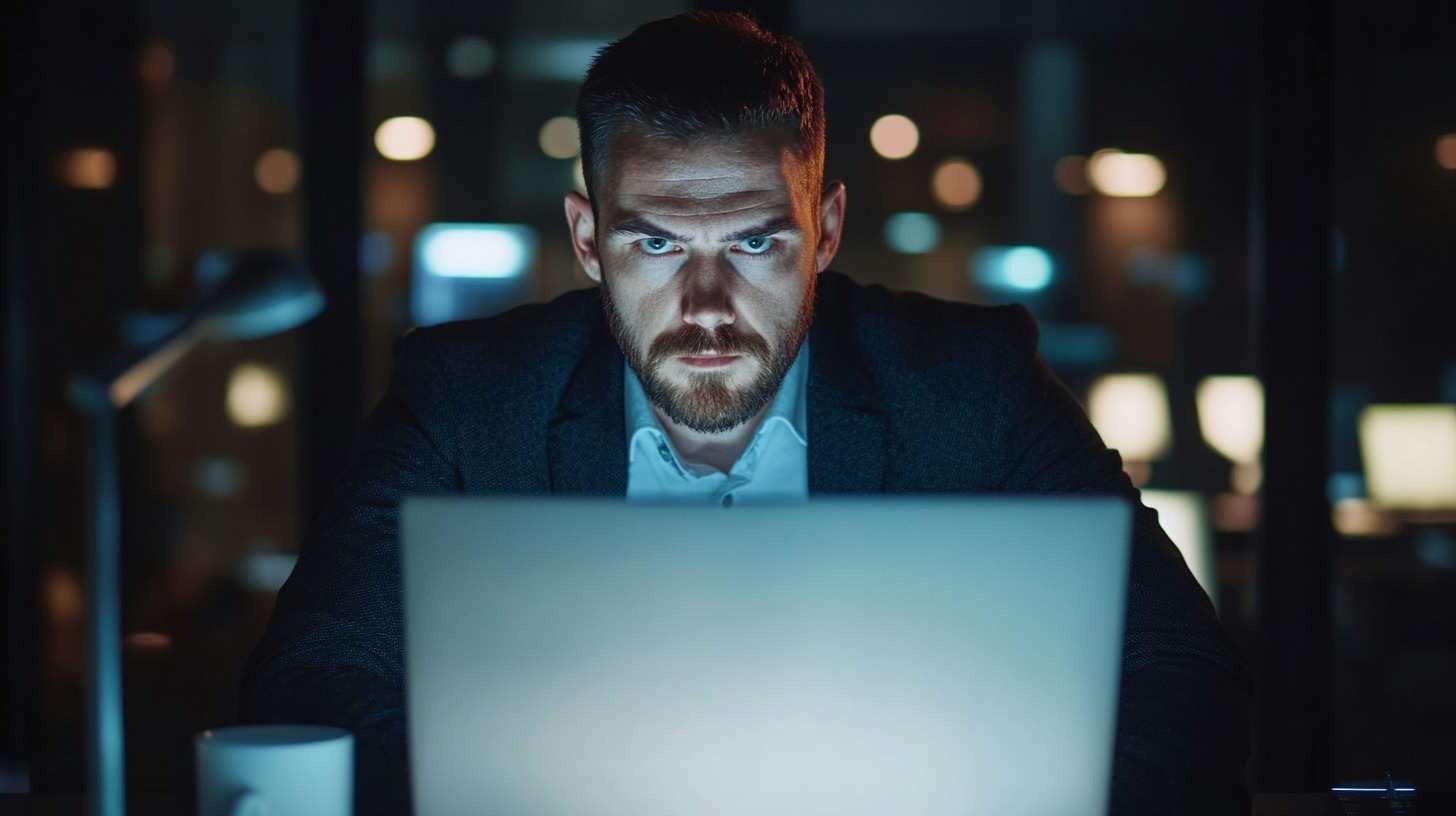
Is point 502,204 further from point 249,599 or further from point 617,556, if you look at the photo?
point 617,556

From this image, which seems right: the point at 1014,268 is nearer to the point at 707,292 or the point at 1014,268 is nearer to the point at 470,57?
the point at 470,57

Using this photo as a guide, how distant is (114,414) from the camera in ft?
2.61

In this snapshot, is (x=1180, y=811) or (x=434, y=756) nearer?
(x=434, y=756)

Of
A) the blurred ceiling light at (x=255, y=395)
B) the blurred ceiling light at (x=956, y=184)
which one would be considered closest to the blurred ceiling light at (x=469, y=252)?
the blurred ceiling light at (x=255, y=395)

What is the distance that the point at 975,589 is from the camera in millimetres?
846

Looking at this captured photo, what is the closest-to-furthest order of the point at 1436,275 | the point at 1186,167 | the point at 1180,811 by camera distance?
1. the point at 1180,811
2. the point at 1436,275
3. the point at 1186,167

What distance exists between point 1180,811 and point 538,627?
0.57 m

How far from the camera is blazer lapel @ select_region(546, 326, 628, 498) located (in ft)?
5.92

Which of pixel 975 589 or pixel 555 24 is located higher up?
pixel 555 24

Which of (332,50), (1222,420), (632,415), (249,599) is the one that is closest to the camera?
(632,415)

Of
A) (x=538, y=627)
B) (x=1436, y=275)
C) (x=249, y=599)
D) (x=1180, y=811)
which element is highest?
(x=1436, y=275)

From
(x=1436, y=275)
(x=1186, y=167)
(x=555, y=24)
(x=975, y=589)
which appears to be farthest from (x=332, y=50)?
(x=1436, y=275)

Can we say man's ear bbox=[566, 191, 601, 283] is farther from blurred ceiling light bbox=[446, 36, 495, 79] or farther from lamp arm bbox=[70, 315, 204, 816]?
blurred ceiling light bbox=[446, 36, 495, 79]

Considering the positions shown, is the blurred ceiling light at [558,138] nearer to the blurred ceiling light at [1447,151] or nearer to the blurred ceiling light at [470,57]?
the blurred ceiling light at [470,57]
